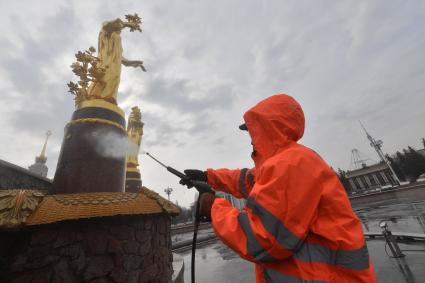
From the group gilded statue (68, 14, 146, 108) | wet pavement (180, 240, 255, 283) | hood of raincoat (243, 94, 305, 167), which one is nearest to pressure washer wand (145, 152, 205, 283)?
hood of raincoat (243, 94, 305, 167)

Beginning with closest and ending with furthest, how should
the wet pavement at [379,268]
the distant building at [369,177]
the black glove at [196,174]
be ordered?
the black glove at [196,174]
the wet pavement at [379,268]
the distant building at [369,177]

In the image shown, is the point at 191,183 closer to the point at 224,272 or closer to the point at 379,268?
the point at 379,268

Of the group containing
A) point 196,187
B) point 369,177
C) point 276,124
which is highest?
point 369,177

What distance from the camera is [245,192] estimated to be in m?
2.91

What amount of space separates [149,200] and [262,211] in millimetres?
2753

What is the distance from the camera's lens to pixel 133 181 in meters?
9.16

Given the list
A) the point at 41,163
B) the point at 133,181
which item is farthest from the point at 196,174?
the point at 41,163

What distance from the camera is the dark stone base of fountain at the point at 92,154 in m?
3.71

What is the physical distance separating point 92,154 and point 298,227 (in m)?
3.64

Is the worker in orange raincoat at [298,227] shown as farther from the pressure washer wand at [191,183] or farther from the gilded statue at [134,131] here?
the gilded statue at [134,131]

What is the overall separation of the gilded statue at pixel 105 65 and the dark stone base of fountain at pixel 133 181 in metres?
4.74

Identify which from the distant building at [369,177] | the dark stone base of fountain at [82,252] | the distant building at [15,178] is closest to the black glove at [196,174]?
the dark stone base of fountain at [82,252]

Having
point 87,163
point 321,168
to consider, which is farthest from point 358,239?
point 87,163

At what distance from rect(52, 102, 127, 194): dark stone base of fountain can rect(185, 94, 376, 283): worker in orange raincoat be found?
9.75ft
